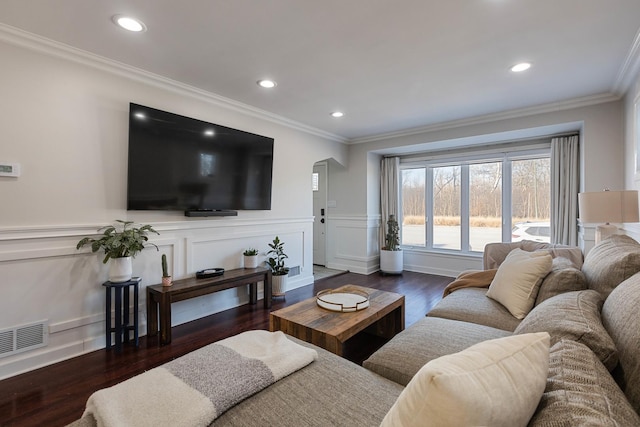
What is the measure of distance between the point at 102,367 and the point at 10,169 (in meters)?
1.56

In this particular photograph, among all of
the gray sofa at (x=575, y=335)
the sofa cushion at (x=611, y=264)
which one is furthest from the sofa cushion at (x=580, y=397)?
the sofa cushion at (x=611, y=264)

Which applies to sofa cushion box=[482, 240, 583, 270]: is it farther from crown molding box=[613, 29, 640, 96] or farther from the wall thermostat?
the wall thermostat

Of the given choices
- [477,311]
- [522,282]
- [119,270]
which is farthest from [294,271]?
[522,282]

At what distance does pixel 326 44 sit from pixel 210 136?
1.58 metres

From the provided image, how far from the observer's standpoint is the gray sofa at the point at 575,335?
645 millimetres

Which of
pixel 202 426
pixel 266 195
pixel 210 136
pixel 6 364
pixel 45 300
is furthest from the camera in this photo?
pixel 266 195

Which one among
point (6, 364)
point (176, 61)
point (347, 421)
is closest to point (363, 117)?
point (176, 61)

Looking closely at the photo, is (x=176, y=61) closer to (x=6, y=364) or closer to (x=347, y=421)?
(x=6, y=364)

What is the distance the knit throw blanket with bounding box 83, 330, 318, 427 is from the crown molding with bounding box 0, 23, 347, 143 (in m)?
2.54

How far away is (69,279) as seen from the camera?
7.84ft

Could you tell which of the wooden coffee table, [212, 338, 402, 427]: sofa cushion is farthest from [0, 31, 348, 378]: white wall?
[212, 338, 402, 427]: sofa cushion

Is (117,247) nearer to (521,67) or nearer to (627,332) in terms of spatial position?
(627,332)

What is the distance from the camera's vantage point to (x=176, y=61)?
2559mm

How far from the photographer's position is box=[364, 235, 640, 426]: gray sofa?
0.65 m
